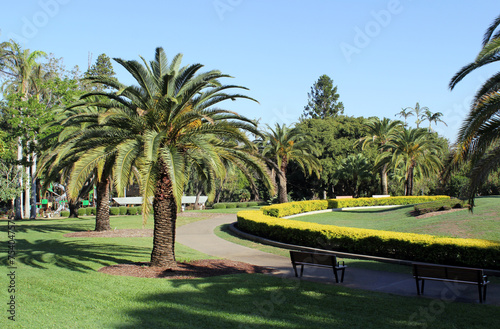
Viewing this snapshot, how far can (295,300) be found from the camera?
25.5ft

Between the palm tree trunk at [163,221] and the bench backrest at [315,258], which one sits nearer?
the bench backrest at [315,258]

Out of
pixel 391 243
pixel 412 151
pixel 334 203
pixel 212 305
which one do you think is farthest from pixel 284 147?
pixel 212 305

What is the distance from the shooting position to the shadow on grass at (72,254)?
11.6 m

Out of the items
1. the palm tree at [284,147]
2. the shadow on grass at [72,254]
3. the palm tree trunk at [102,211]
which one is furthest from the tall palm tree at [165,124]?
the palm tree at [284,147]

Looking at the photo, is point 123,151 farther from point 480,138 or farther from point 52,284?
point 480,138

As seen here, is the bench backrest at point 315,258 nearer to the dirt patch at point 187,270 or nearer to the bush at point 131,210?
the dirt patch at point 187,270

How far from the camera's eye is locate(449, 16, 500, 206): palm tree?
8703 millimetres

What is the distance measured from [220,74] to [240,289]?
5.81 m

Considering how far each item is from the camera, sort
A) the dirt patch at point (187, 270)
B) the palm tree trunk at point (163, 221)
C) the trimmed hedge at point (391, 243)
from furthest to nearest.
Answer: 1. the palm tree trunk at point (163, 221)
2. the trimmed hedge at point (391, 243)
3. the dirt patch at point (187, 270)

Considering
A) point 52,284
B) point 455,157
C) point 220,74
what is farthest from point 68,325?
point 455,157

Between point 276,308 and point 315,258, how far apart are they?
10.0 feet

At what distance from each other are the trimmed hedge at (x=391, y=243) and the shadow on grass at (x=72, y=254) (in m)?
5.44

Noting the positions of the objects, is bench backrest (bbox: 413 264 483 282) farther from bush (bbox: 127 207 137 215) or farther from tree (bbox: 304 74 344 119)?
tree (bbox: 304 74 344 119)

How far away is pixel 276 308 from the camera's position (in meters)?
7.16
